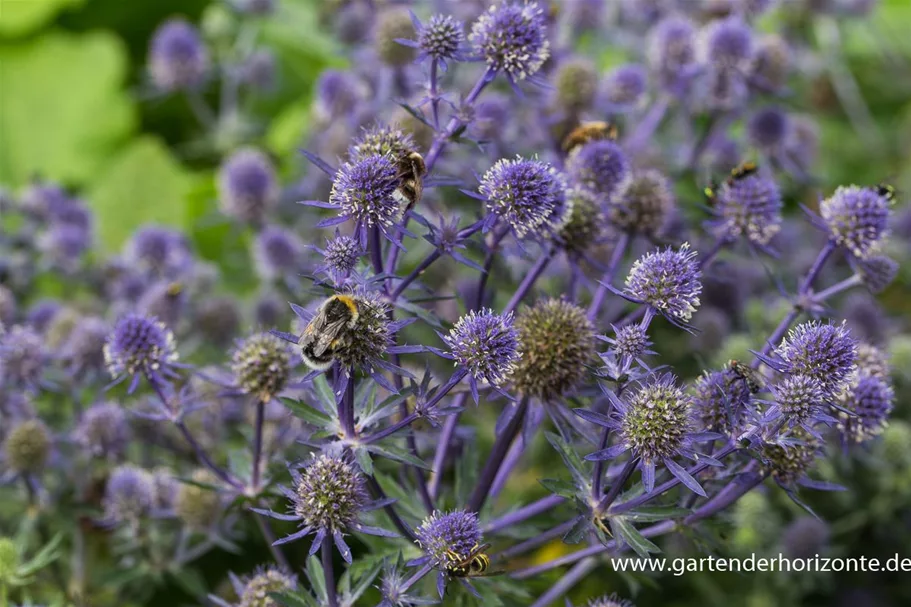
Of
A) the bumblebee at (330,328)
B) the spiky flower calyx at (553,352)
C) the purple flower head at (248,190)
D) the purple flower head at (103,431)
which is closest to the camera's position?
the bumblebee at (330,328)

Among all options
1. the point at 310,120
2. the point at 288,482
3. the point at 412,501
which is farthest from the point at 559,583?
the point at 310,120

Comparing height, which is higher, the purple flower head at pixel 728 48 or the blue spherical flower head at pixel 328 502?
the purple flower head at pixel 728 48

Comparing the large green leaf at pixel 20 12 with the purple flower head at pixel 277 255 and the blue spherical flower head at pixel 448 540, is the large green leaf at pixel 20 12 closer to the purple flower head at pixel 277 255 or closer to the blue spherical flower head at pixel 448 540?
the purple flower head at pixel 277 255

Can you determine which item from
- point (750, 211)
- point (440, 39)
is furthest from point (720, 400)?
point (440, 39)

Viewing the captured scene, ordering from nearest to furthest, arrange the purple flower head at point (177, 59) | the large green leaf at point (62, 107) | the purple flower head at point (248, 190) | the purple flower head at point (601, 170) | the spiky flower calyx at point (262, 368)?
1. the spiky flower calyx at point (262, 368)
2. the purple flower head at point (601, 170)
3. the purple flower head at point (248, 190)
4. the purple flower head at point (177, 59)
5. the large green leaf at point (62, 107)

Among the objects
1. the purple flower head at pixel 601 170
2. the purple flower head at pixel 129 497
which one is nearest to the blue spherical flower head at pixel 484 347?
the purple flower head at pixel 601 170

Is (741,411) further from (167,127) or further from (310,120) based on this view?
(167,127)
